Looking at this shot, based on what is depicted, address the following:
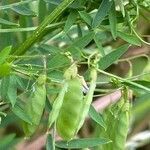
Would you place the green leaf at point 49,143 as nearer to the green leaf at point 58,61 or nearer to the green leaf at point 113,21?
the green leaf at point 58,61

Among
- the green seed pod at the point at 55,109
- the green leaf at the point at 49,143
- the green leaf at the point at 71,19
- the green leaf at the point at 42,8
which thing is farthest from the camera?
the green leaf at the point at 42,8

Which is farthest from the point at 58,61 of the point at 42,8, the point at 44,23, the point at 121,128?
the point at 42,8

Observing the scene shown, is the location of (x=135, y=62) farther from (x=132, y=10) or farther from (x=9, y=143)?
(x=132, y=10)

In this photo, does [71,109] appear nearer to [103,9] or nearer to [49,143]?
[49,143]

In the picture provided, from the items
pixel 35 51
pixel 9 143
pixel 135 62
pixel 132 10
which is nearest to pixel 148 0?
pixel 132 10

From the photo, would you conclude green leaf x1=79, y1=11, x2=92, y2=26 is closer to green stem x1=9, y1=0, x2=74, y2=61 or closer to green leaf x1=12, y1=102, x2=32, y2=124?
green stem x1=9, y1=0, x2=74, y2=61

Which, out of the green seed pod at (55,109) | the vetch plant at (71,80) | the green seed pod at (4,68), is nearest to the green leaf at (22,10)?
the vetch plant at (71,80)
